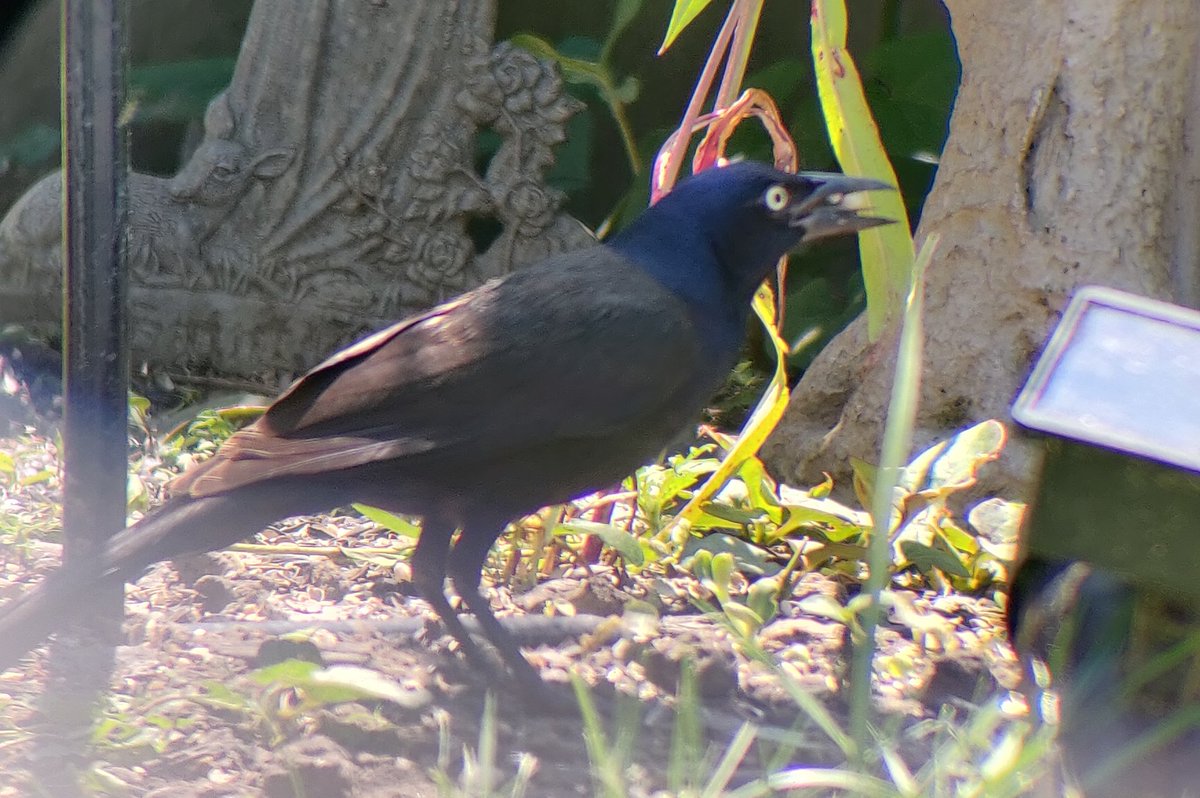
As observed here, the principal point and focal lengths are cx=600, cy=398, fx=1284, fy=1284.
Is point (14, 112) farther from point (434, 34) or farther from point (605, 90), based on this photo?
point (605, 90)

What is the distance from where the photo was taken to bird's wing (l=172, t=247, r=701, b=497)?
207cm

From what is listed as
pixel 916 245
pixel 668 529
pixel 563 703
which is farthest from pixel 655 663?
pixel 916 245

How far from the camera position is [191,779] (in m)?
1.67

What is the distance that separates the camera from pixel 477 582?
88.9 inches

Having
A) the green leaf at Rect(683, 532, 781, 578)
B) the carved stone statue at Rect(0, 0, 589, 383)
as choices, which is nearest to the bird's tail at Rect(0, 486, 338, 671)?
the green leaf at Rect(683, 532, 781, 578)

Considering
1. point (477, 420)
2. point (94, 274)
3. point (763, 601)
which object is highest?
point (94, 274)

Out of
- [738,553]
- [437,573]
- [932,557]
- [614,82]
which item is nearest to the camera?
[437,573]

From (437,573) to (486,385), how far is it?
14.0 inches

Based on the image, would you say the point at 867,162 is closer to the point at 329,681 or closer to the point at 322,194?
the point at 329,681

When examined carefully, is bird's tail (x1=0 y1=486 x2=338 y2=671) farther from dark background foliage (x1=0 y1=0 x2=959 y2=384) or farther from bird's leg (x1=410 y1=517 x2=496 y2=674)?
dark background foliage (x1=0 y1=0 x2=959 y2=384)

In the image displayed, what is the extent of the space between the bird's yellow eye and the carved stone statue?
190cm

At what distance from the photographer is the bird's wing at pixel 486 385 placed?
2068mm

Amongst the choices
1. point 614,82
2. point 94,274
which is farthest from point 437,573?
point 614,82

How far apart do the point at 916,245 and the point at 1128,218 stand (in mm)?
497
